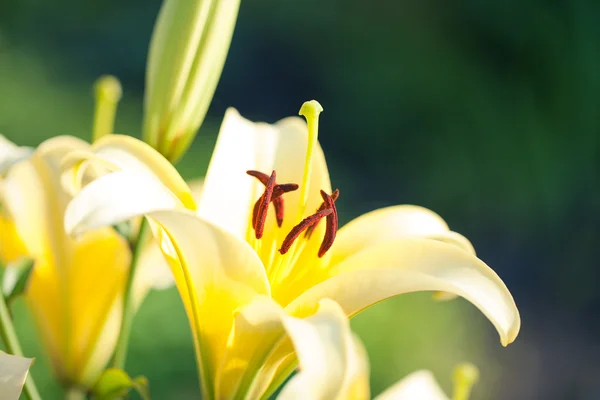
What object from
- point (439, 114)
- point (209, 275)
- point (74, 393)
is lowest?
point (439, 114)

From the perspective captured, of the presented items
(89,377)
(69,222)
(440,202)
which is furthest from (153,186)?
(440,202)

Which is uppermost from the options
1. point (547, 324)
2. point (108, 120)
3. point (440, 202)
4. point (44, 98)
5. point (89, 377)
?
point (108, 120)

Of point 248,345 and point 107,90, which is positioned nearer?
point 248,345

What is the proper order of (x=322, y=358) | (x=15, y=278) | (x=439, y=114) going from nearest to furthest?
1. (x=322, y=358)
2. (x=15, y=278)
3. (x=439, y=114)

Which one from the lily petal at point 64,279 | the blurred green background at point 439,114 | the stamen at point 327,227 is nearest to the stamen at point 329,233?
the stamen at point 327,227

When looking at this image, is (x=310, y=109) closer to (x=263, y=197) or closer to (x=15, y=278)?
(x=263, y=197)

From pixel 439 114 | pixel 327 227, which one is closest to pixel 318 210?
pixel 327 227

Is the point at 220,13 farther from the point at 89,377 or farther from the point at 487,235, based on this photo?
the point at 487,235
